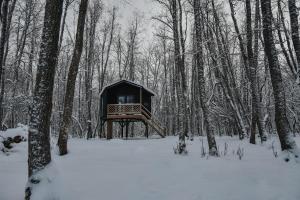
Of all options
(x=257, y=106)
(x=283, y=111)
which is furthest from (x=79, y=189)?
(x=257, y=106)

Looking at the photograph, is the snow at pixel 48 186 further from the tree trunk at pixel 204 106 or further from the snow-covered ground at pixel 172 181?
the tree trunk at pixel 204 106

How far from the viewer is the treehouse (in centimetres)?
2190

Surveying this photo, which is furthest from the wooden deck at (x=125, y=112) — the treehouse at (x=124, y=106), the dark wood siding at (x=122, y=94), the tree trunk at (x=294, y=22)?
the tree trunk at (x=294, y=22)

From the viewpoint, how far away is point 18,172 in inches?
268

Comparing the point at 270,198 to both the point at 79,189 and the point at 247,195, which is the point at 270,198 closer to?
the point at 247,195

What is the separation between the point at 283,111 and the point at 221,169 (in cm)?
229

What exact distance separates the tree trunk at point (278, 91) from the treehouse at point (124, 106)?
15.3 metres

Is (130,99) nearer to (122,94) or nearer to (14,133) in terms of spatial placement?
(122,94)

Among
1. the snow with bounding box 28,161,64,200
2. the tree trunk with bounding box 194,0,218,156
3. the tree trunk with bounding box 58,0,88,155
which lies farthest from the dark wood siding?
the snow with bounding box 28,161,64,200

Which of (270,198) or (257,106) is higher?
(257,106)

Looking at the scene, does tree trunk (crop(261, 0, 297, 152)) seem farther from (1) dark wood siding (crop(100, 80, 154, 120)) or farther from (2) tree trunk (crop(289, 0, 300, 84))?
(1) dark wood siding (crop(100, 80, 154, 120))

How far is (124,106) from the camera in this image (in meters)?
22.1

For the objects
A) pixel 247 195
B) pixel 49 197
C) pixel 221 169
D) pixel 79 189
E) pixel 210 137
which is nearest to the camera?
pixel 49 197

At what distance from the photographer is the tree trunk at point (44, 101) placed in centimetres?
482
